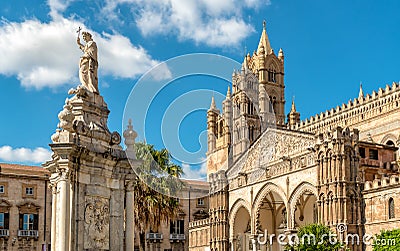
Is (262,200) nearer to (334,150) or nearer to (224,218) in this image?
(224,218)

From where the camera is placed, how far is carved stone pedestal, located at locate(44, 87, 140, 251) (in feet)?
62.3

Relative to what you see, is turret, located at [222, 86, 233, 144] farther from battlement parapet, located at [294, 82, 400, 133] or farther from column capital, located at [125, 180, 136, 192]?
column capital, located at [125, 180, 136, 192]

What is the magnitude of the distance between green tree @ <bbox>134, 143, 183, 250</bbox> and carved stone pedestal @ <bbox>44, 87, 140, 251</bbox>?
19.9m

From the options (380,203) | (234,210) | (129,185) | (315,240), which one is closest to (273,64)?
(234,210)

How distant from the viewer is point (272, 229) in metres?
69.5

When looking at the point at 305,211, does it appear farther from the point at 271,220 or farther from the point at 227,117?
the point at 227,117

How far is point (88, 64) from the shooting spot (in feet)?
70.6

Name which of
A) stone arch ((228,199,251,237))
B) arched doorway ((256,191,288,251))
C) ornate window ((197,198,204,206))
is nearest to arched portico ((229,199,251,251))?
stone arch ((228,199,251,237))

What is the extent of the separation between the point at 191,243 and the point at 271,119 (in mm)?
30664

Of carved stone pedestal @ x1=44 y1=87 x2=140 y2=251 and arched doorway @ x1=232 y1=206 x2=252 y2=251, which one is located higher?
carved stone pedestal @ x1=44 y1=87 x2=140 y2=251

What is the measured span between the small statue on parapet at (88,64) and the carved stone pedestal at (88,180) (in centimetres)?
47

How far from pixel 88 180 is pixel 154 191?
→ 2582cm

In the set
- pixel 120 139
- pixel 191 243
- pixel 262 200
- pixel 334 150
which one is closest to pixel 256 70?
pixel 191 243

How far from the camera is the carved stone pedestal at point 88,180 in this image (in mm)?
19000
